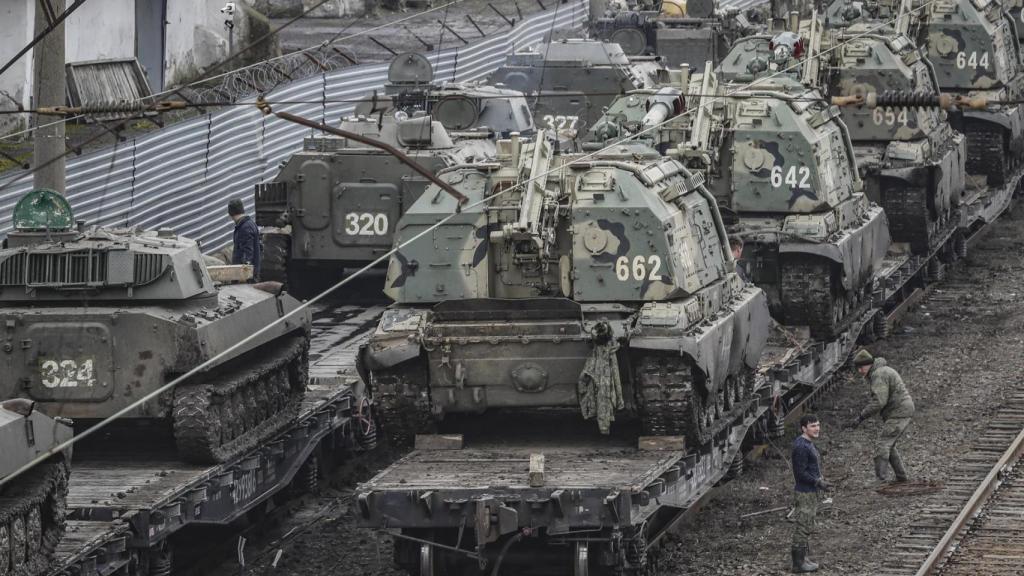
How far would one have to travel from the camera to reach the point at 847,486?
21234 millimetres

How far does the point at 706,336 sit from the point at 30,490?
21.2 feet

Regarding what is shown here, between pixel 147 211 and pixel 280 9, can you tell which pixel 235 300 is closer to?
pixel 147 211

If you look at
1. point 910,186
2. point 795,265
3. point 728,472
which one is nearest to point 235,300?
point 728,472

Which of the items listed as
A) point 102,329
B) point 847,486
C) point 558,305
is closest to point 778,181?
point 847,486

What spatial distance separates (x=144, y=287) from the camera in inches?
734

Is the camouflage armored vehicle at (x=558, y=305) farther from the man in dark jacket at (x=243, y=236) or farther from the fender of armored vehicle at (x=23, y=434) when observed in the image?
the man in dark jacket at (x=243, y=236)

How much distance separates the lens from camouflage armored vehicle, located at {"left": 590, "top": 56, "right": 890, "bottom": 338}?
25.6 metres

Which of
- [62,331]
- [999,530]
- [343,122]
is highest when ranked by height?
[343,122]

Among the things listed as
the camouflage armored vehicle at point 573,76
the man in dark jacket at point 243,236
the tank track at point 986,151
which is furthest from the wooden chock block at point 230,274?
the tank track at point 986,151

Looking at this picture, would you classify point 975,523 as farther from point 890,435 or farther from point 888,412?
point 888,412

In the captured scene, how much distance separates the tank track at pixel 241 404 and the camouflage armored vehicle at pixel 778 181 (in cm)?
618

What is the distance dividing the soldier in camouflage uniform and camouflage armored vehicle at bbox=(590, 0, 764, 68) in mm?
20249

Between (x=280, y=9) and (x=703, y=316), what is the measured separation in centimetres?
2648

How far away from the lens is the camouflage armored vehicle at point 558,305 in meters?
18.6
